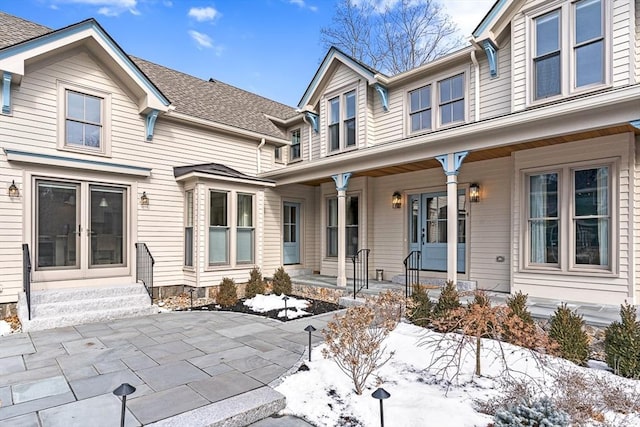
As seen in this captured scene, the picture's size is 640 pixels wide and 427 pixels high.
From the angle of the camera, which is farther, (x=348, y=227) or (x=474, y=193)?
(x=348, y=227)

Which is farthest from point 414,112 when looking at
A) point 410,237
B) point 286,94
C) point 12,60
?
point 286,94

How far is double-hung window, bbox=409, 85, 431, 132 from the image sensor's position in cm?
864

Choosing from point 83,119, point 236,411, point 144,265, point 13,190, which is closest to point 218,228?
point 144,265

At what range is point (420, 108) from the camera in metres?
8.79

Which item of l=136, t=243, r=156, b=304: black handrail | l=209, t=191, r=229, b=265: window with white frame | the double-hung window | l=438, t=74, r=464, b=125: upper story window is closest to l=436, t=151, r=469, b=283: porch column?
l=438, t=74, r=464, b=125: upper story window

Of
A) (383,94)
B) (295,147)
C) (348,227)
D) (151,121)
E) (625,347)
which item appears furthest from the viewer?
(295,147)

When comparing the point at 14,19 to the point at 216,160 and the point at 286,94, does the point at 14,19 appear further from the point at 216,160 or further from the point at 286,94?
the point at 286,94

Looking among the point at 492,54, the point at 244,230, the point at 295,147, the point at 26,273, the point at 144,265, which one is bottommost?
the point at 144,265

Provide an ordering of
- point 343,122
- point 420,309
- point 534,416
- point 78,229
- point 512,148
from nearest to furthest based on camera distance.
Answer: point 534,416 < point 420,309 < point 512,148 < point 78,229 < point 343,122

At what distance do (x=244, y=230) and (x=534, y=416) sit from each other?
25.6ft

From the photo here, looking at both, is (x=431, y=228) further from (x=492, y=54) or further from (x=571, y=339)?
(x=571, y=339)

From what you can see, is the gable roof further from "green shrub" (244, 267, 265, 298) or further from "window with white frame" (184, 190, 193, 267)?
"green shrub" (244, 267, 265, 298)

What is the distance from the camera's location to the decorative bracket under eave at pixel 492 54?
24.1 ft

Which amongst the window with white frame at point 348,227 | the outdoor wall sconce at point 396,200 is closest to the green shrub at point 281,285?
the window with white frame at point 348,227
